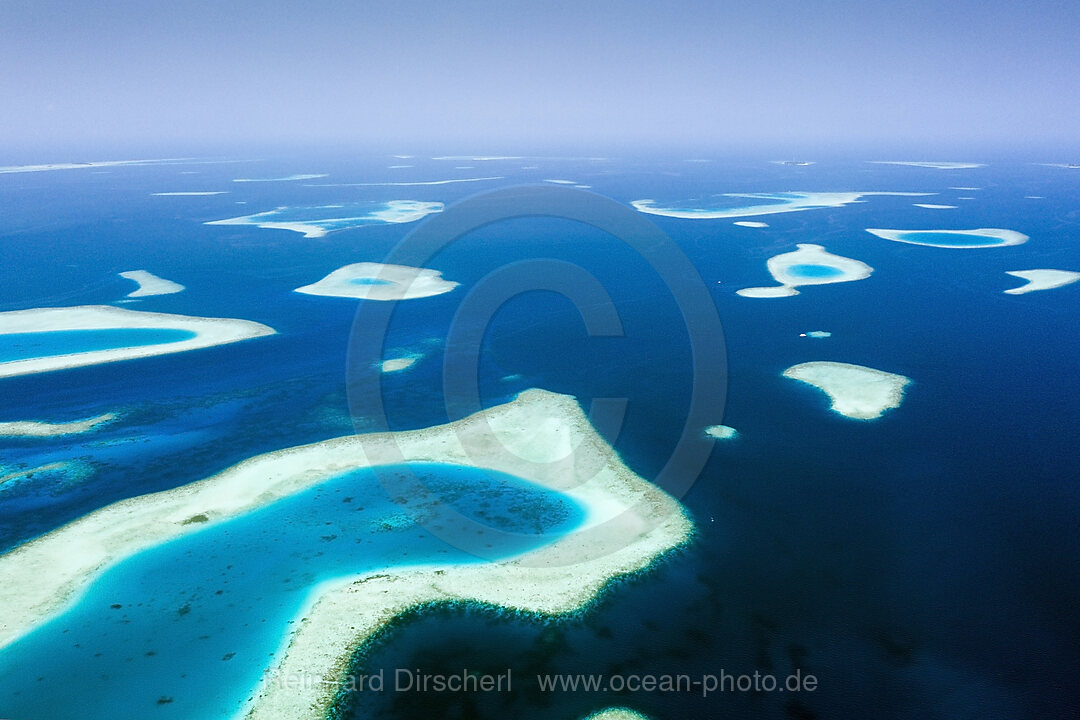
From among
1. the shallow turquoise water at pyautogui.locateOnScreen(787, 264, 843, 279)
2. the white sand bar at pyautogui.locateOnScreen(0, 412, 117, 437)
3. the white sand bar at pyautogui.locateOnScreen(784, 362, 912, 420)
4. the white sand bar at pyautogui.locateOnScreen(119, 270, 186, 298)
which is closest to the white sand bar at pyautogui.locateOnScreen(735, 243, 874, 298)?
the shallow turquoise water at pyautogui.locateOnScreen(787, 264, 843, 279)

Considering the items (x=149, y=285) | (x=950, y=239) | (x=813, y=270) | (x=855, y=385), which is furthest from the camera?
(x=950, y=239)

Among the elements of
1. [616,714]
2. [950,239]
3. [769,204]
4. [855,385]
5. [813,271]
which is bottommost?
[616,714]

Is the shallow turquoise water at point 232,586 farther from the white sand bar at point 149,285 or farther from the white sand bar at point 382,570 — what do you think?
the white sand bar at point 149,285

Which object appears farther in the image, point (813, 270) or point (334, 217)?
point (334, 217)

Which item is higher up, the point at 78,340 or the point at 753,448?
the point at 78,340

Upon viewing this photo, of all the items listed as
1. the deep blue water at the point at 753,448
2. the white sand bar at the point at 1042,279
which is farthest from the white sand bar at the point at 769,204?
the white sand bar at the point at 1042,279

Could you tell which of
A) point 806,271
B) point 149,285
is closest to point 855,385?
point 806,271

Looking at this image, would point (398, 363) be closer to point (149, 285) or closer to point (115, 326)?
point (115, 326)
